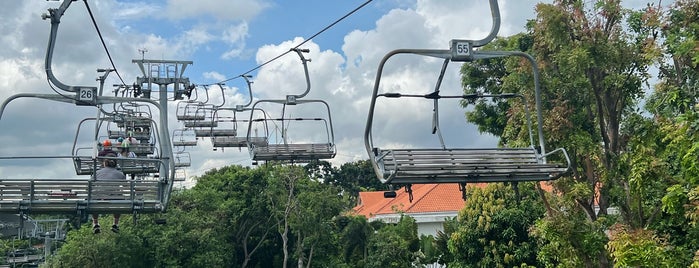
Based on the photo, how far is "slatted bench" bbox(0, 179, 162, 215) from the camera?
757 cm

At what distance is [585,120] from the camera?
10.8 metres

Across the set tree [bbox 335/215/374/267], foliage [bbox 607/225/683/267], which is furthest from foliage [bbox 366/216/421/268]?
foliage [bbox 607/225/683/267]

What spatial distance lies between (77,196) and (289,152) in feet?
17.7

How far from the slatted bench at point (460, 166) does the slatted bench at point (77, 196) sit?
10.0 ft

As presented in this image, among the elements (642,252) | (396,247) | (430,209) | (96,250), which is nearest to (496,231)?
(396,247)

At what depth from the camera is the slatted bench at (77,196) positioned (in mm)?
7574

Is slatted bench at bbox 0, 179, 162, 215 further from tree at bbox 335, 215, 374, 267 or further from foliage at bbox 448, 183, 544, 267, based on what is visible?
tree at bbox 335, 215, 374, 267

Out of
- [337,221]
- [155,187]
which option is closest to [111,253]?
[337,221]

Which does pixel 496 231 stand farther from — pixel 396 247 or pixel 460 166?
pixel 460 166

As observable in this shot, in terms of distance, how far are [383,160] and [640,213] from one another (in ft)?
18.5

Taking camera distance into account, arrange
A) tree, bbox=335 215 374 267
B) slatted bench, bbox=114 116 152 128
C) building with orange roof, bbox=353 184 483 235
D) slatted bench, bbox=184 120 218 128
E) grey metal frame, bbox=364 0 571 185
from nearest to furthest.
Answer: grey metal frame, bbox=364 0 571 185 < slatted bench, bbox=114 116 152 128 < slatted bench, bbox=184 120 218 128 < tree, bbox=335 215 374 267 < building with orange roof, bbox=353 184 483 235

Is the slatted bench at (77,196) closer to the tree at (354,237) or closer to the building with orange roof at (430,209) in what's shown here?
the tree at (354,237)

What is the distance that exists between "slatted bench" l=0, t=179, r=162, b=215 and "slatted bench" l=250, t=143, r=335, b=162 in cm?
491

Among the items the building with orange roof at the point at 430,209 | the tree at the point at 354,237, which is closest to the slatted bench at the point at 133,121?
the tree at the point at 354,237
